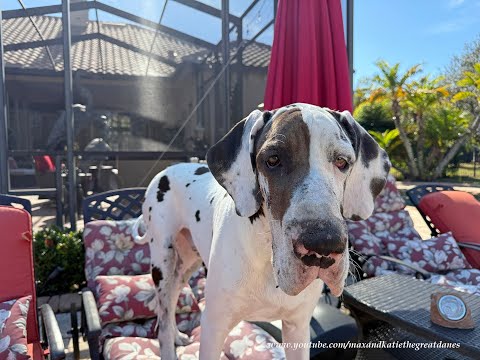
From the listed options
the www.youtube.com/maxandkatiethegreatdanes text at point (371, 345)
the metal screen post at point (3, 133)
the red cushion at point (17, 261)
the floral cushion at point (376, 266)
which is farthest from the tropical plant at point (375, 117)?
the red cushion at point (17, 261)

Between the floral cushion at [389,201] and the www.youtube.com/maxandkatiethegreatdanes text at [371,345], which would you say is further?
the floral cushion at [389,201]

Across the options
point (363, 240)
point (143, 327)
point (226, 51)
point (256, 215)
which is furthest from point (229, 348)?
point (226, 51)

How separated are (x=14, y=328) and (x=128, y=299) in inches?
36.7

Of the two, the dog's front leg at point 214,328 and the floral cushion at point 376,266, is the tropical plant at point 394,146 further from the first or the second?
the dog's front leg at point 214,328

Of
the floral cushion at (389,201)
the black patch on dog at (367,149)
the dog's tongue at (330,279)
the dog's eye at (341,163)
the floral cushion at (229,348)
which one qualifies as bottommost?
the floral cushion at (229,348)

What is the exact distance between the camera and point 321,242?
1.07m

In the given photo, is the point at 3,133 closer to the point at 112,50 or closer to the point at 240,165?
the point at 112,50

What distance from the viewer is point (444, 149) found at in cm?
1870

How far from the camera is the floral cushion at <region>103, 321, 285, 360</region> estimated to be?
89.9 inches

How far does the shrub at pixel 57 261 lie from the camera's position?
12.0 ft

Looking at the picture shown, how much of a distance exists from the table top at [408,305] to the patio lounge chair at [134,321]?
1.05 feet

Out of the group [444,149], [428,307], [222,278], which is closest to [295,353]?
[222,278]

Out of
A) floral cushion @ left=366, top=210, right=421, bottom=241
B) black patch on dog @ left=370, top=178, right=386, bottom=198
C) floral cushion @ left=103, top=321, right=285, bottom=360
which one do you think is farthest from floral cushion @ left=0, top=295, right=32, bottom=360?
floral cushion @ left=366, top=210, right=421, bottom=241

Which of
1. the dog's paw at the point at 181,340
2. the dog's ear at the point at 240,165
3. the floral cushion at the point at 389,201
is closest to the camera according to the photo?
the dog's ear at the point at 240,165
